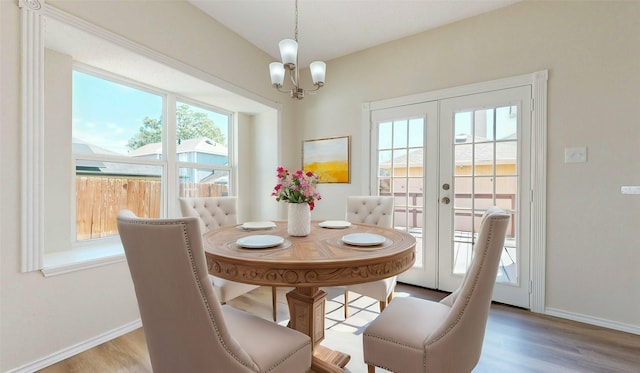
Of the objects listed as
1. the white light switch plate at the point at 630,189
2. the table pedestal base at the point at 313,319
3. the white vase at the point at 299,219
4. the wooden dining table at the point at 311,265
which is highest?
the white light switch plate at the point at 630,189

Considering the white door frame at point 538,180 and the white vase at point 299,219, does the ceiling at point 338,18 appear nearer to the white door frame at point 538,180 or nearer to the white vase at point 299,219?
the white door frame at point 538,180

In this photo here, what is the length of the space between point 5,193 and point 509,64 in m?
3.76

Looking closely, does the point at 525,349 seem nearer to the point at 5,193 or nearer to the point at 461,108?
the point at 461,108

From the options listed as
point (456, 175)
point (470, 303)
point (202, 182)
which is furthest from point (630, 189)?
point (202, 182)

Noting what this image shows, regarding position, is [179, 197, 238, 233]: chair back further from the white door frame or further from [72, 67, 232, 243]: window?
the white door frame

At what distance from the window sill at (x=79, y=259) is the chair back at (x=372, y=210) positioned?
1.93 m

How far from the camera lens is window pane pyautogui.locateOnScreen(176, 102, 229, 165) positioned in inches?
112

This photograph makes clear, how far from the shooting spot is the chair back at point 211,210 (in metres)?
2.12

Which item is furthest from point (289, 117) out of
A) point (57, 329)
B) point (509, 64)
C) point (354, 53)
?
point (57, 329)

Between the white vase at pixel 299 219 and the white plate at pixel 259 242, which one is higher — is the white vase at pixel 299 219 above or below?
above

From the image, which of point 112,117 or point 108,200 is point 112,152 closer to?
point 112,117

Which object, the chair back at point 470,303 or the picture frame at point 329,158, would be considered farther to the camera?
the picture frame at point 329,158

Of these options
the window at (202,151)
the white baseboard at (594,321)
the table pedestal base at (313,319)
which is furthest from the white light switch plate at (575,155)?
the window at (202,151)

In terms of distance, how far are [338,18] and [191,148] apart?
2.06 metres
